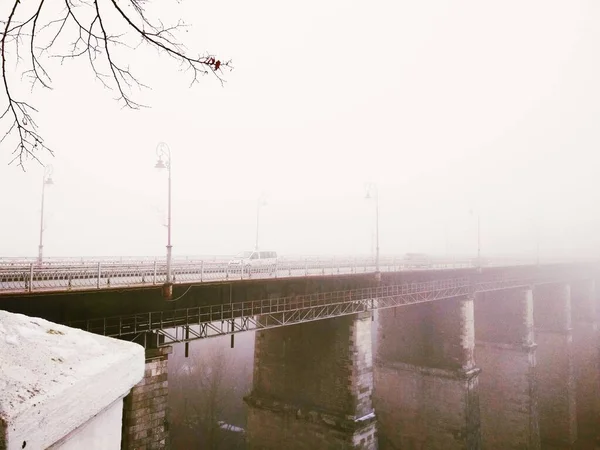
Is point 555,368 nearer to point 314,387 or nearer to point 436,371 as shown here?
point 436,371

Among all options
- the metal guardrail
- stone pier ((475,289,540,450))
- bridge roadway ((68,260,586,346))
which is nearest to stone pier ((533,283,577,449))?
bridge roadway ((68,260,586,346))

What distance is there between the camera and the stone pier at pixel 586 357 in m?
32.9

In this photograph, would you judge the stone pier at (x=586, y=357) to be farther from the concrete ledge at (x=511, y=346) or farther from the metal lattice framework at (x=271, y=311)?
the metal lattice framework at (x=271, y=311)

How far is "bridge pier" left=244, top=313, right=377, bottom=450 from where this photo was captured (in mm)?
16406

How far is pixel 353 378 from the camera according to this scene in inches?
648

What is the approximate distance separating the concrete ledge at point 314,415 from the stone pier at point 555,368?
822 inches

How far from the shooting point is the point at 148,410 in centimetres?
1109

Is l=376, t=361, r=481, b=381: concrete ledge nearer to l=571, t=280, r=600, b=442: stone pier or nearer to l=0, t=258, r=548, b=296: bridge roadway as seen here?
l=0, t=258, r=548, b=296: bridge roadway

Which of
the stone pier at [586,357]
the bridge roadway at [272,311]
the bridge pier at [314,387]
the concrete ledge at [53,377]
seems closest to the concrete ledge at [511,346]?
the bridge roadway at [272,311]

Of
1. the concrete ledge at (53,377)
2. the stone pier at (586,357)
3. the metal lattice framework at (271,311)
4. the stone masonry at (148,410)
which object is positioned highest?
the concrete ledge at (53,377)

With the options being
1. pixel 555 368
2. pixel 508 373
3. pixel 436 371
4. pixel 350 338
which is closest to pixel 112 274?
pixel 350 338

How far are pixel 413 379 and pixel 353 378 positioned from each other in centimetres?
739

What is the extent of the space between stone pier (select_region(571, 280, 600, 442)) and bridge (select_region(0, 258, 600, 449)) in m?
0.37

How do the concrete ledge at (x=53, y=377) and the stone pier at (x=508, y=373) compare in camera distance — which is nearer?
the concrete ledge at (x=53, y=377)
